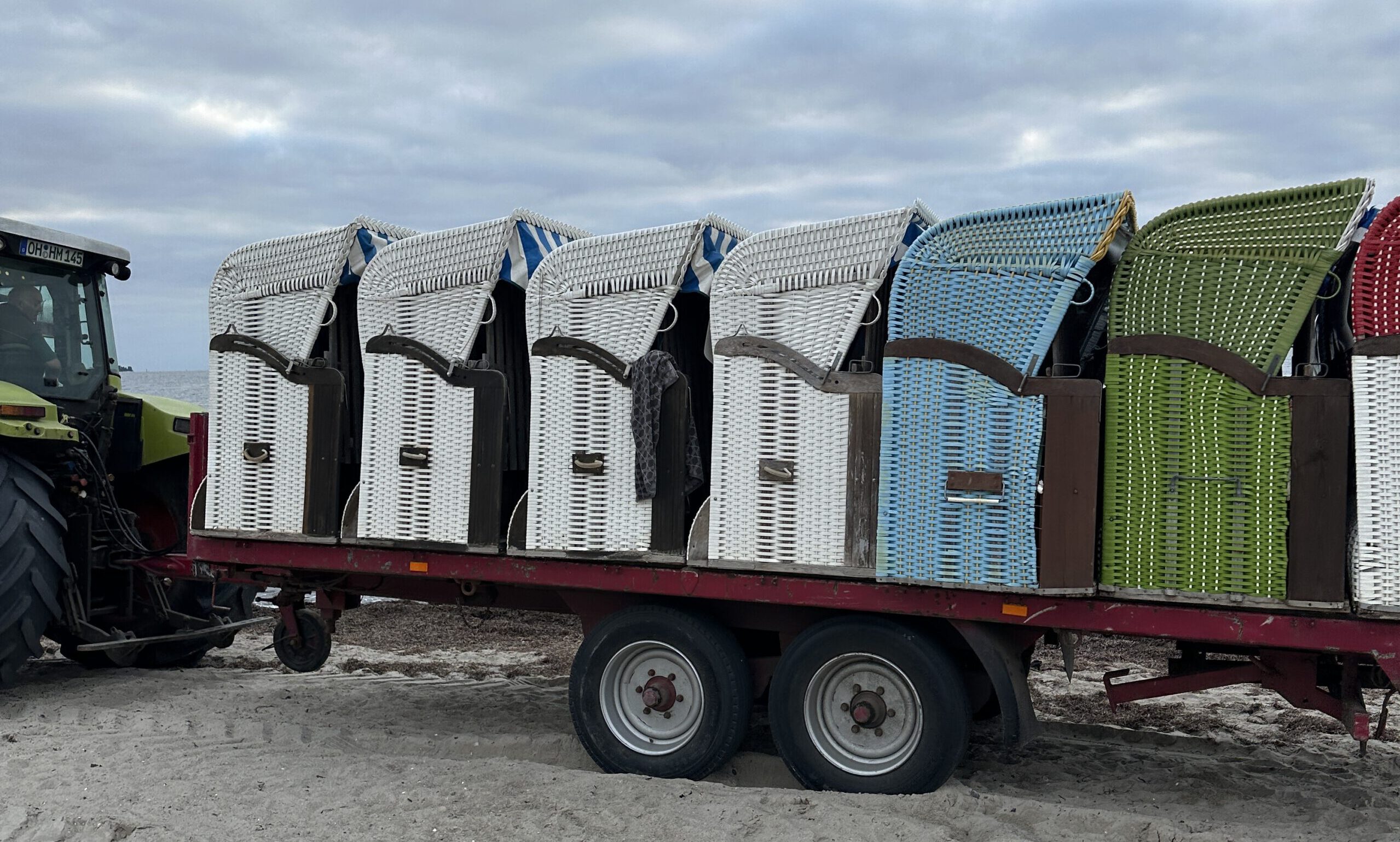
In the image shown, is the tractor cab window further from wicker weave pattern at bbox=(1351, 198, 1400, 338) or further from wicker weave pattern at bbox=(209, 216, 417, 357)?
wicker weave pattern at bbox=(1351, 198, 1400, 338)

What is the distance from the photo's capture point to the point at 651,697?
5.76 meters

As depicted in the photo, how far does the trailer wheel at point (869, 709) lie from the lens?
17.0 feet

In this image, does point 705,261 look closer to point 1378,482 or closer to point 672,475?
point 672,475

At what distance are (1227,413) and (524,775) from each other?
3.45 m

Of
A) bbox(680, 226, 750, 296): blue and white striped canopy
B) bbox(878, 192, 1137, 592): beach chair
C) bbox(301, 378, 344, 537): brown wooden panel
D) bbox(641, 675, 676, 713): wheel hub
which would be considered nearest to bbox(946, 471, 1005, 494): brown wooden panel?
bbox(878, 192, 1137, 592): beach chair

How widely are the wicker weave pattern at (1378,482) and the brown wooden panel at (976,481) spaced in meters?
1.31

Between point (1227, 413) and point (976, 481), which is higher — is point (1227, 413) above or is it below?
above

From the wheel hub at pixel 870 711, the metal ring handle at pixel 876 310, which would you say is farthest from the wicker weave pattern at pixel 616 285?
the wheel hub at pixel 870 711

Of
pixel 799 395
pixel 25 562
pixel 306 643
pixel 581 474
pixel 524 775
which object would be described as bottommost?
pixel 524 775

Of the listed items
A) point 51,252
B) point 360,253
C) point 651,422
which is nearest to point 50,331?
point 51,252

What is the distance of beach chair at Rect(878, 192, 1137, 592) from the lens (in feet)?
15.9

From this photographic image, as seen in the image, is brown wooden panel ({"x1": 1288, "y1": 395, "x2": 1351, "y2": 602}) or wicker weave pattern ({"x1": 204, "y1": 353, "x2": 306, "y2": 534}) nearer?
brown wooden panel ({"x1": 1288, "y1": 395, "x2": 1351, "y2": 602})

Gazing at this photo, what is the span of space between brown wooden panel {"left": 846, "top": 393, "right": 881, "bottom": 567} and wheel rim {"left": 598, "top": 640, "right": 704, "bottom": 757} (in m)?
1.07

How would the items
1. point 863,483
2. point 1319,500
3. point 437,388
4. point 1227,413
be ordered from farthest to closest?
point 437,388 → point 863,483 → point 1227,413 → point 1319,500
